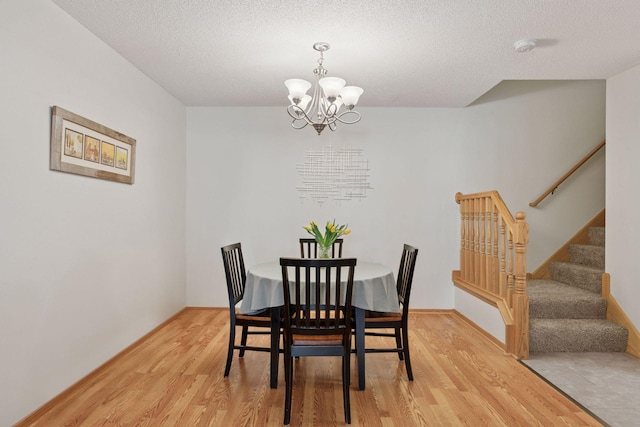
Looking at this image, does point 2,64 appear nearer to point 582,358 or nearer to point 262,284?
point 262,284

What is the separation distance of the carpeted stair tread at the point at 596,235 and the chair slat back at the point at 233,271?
3828mm

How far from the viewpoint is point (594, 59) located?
3387 millimetres

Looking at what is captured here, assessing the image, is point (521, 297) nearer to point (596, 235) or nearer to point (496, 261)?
point (496, 261)

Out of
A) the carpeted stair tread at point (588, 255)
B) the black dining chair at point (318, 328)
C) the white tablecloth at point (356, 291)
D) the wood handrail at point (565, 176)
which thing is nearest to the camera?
the black dining chair at point (318, 328)

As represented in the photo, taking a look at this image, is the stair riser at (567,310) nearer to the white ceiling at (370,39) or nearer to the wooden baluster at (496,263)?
the wooden baluster at (496,263)

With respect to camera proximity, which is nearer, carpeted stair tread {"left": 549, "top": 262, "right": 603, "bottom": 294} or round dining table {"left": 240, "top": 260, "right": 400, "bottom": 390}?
round dining table {"left": 240, "top": 260, "right": 400, "bottom": 390}

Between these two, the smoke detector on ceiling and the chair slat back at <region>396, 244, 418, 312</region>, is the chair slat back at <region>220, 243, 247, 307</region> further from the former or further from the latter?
the smoke detector on ceiling

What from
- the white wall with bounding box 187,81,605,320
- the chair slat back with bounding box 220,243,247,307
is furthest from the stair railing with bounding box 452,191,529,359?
the chair slat back with bounding box 220,243,247,307

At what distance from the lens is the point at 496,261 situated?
386 cm

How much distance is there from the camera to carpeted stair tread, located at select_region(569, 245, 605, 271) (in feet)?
14.1

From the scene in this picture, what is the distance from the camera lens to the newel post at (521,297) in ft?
11.0

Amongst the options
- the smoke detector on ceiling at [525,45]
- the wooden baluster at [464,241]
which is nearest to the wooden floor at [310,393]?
the wooden baluster at [464,241]

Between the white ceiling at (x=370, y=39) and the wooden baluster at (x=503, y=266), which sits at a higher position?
the white ceiling at (x=370, y=39)

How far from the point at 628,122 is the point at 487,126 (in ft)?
5.08
